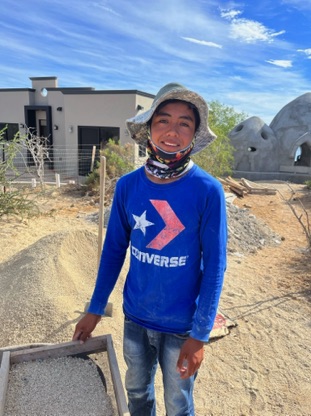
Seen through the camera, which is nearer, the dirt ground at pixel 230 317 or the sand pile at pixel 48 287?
the dirt ground at pixel 230 317

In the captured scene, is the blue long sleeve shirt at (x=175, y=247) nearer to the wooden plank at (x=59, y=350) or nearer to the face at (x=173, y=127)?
the face at (x=173, y=127)

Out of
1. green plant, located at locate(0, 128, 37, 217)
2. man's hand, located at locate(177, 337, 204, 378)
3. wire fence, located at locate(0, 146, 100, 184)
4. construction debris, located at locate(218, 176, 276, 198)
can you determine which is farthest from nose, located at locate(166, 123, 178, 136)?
wire fence, located at locate(0, 146, 100, 184)

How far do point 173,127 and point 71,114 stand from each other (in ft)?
46.9

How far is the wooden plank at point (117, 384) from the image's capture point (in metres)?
1.53

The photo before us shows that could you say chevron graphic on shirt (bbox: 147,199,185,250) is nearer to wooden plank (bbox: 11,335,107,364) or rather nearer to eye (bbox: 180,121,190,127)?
eye (bbox: 180,121,190,127)

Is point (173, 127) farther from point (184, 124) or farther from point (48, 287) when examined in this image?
point (48, 287)

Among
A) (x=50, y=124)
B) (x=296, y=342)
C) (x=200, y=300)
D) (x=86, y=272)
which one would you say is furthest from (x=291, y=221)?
(x=50, y=124)

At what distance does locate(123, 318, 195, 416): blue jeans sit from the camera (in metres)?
1.60

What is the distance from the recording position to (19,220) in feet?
24.0

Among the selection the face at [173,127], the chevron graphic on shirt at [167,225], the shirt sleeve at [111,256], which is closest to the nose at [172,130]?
the face at [173,127]

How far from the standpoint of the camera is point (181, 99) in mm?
1508

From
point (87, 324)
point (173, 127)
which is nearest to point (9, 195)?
point (87, 324)

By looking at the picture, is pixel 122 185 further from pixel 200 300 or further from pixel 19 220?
pixel 19 220

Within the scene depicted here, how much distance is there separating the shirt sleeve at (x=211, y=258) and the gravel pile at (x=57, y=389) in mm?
704
